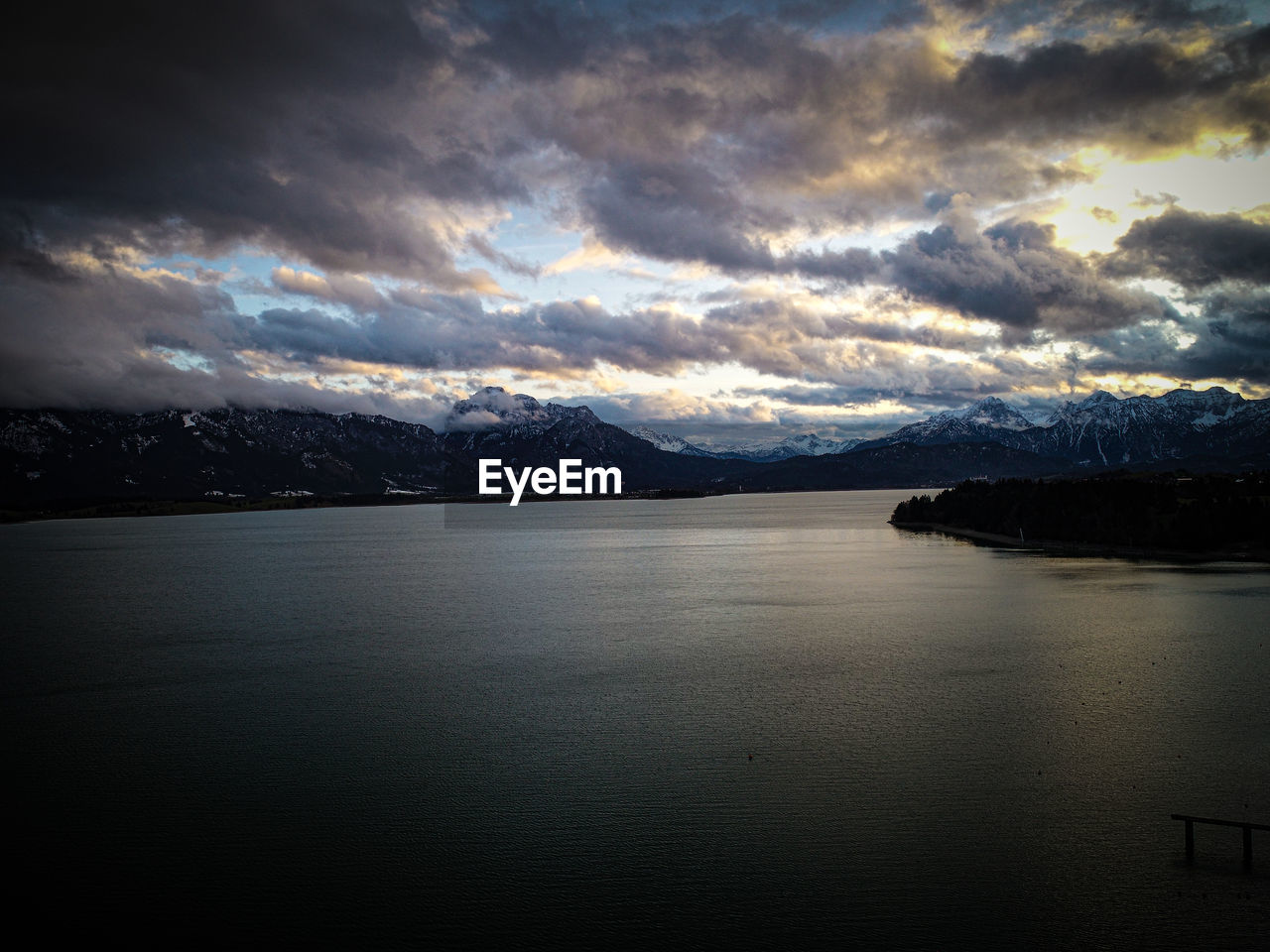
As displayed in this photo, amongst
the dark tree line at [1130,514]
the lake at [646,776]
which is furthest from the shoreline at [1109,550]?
the lake at [646,776]

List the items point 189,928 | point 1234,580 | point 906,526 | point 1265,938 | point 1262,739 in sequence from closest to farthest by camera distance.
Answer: point 1265,938 → point 189,928 → point 1262,739 → point 1234,580 → point 906,526

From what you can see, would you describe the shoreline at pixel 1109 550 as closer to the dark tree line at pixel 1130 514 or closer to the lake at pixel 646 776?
the dark tree line at pixel 1130 514

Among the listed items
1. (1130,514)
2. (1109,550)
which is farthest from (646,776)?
(1130,514)

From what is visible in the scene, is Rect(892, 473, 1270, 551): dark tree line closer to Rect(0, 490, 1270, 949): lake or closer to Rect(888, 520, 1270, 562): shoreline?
Rect(888, 520, 1270, 562): shoreline

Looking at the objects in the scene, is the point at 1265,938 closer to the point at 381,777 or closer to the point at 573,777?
the point at 573,777

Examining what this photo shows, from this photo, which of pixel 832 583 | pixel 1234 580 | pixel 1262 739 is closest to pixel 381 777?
pixel 1262 739

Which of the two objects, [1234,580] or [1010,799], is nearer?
[1010,799]

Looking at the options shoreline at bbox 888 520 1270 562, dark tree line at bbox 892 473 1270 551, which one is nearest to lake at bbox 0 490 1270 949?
shoreline at bbox 888 520 1270 562
